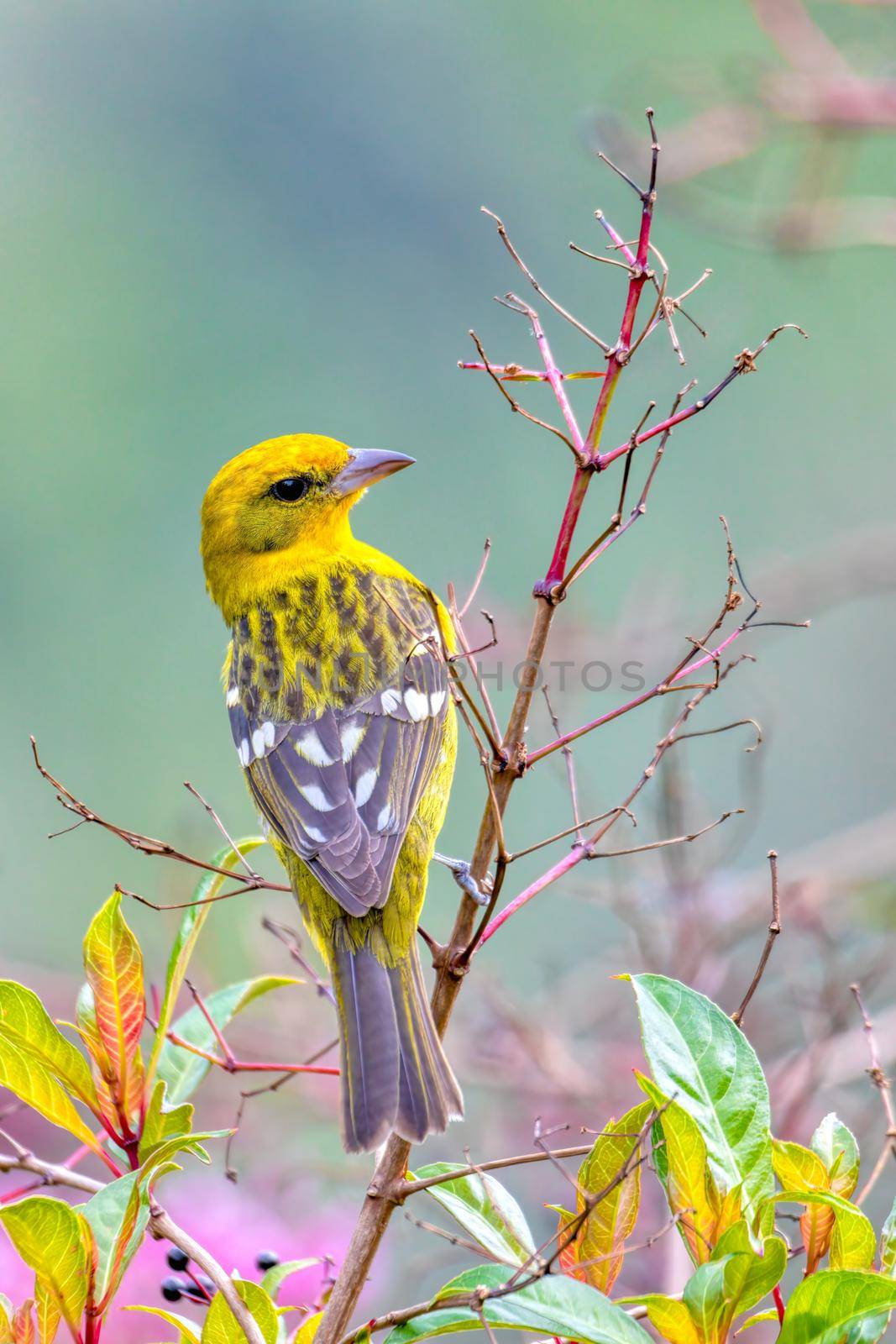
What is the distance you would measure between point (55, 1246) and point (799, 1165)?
2.75 ft

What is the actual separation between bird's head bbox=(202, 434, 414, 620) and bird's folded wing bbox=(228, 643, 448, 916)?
60cm

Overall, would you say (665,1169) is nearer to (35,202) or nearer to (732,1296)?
(732,1296)

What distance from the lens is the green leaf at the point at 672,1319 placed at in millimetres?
1415

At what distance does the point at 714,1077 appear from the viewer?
5.06 ft

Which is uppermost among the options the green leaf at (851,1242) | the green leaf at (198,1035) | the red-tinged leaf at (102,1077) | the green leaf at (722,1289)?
the green leaf at (198,1035)

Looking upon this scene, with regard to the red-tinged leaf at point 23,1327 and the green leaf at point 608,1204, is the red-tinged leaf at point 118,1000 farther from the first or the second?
the green leaf at point 608,1204

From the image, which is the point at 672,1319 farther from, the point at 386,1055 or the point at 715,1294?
the point at 386,1055

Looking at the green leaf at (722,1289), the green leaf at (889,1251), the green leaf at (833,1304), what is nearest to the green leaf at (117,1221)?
the green leaf at (722,1289)

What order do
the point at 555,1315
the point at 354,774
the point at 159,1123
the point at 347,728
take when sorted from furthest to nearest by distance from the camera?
the point at 347,728 < the point at 354,774 < the point at 159,1123 < the point at 555,1315

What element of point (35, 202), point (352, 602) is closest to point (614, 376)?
point (352, 602)

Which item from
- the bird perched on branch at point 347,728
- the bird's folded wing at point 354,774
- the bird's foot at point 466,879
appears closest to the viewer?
the bird's foot at point 466,879

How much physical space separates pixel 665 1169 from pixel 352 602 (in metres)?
2.21

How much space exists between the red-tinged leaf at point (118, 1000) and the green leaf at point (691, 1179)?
67 cm

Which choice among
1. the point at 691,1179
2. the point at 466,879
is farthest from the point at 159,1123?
the point at 466,879
